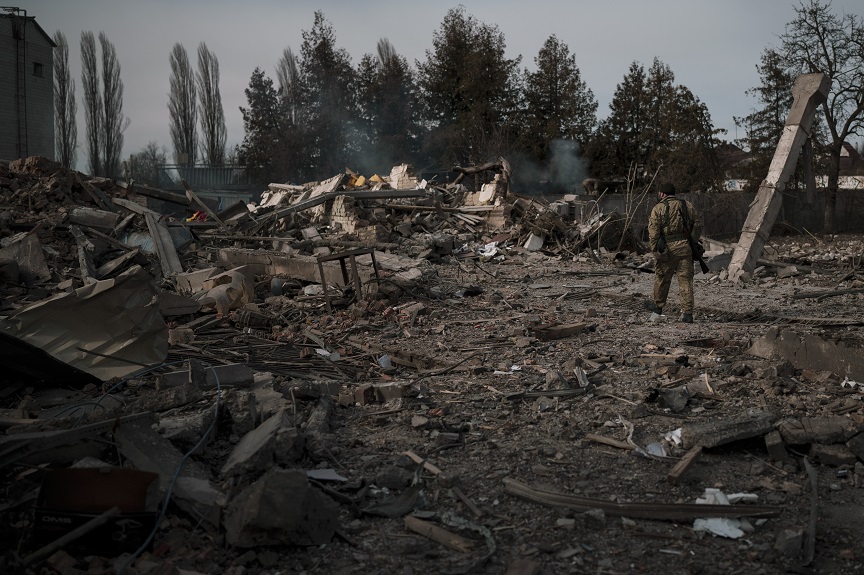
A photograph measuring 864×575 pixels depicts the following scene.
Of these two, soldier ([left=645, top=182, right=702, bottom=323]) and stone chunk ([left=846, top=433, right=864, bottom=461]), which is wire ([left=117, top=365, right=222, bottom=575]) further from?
soldier ([left=645, top=182, right=702, bottom=323])

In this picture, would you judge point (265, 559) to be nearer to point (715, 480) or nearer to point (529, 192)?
point (715, 480)

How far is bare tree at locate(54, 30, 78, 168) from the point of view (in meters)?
39.1

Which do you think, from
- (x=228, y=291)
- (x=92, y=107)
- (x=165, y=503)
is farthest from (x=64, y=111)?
(x=165, y=503)

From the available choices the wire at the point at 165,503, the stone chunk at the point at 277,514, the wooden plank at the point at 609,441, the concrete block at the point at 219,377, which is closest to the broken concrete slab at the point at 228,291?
the concrete block at the point at 219,377

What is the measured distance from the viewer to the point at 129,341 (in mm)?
6105

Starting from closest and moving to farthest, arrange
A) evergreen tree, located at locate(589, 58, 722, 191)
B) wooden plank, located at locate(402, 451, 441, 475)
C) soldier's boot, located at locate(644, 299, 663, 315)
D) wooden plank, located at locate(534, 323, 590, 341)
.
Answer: wooden plank, located at locate(402, 451, 441, 475) → wooden plank, located at locate(534, 323, 590, 341) → soldier's boot, located at locate(644, 299, 663, 315) → evergreen tree, located at locate(589, 58, 722, 191)

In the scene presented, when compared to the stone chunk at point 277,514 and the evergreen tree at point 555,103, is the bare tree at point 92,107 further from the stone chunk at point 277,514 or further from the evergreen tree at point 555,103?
the stone chunk at point 277,514

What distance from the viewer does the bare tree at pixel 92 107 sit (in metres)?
39.7

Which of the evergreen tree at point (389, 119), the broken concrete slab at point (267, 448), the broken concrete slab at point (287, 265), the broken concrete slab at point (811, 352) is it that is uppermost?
the evergreen tree at point (389, 119)

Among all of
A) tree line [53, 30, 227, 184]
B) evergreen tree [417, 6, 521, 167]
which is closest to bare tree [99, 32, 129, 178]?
tree line [53, 30, 227, 184]

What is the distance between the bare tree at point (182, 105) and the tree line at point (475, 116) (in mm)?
60

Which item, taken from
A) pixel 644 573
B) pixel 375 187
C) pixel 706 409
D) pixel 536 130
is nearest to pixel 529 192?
pixel 536 130

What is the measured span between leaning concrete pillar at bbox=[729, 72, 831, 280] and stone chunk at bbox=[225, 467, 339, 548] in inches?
479

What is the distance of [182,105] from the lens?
138 feet
